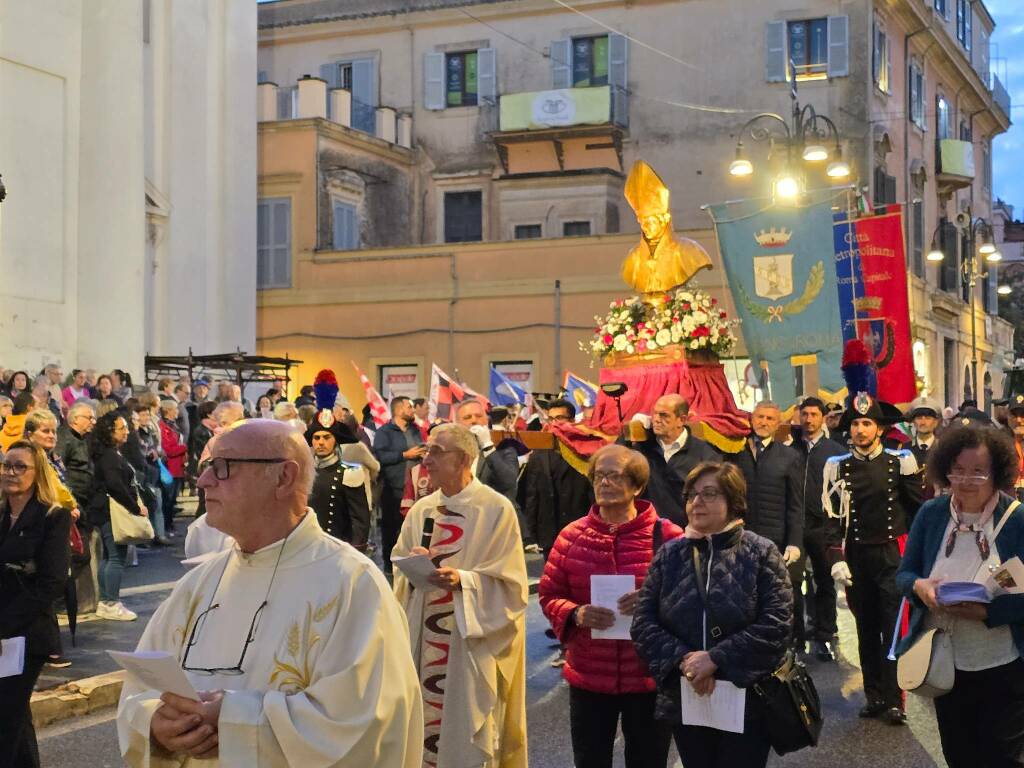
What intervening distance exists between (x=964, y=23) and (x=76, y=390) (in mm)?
36835

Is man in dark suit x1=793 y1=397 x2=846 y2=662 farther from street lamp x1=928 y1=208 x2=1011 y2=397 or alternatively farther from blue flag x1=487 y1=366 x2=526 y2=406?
street lamp x1=928 y1=208 x2=1011 y2=397

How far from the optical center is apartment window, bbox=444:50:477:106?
39594 mm

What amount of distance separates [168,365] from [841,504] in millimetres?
20822

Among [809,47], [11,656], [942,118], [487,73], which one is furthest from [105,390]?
[942,118]

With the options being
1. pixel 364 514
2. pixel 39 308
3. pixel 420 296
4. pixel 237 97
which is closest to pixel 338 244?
pixel 420 296

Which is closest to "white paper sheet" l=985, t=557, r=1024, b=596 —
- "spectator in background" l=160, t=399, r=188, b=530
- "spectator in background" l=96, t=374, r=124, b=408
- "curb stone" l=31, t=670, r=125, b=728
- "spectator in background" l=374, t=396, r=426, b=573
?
"curb stone" l=31, t=670, r=125, b=728

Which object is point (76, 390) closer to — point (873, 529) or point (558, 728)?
point (558, 728)

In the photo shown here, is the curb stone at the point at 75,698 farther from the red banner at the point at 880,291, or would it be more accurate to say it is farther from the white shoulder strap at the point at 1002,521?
the red banner at the point at 880,291

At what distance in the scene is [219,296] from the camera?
102ft

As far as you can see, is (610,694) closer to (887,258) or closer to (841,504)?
(841,504)

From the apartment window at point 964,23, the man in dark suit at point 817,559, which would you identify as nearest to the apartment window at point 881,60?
the apartment window at point 964,23

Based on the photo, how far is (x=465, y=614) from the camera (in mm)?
6695

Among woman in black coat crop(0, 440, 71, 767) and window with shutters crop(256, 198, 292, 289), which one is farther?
window with shutters crop(256, 198, 292, 289)

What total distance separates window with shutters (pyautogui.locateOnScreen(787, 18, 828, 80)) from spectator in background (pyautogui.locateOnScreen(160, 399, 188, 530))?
74.5 feet
